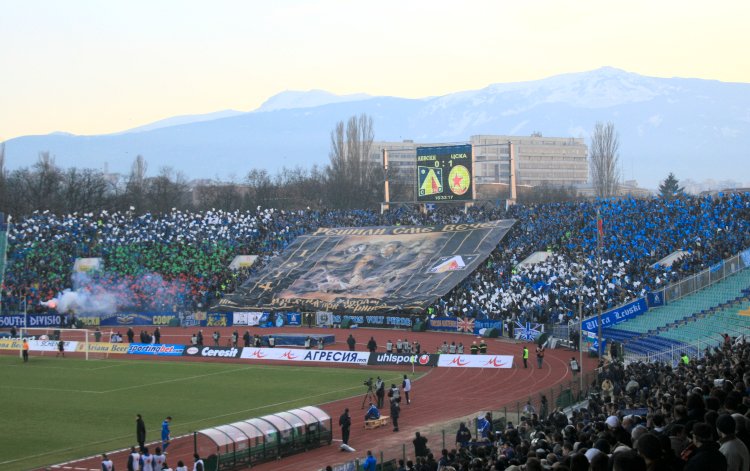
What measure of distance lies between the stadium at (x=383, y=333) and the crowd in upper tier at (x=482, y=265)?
197 millimetres

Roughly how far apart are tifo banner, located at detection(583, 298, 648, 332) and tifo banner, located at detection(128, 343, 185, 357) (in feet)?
80.7

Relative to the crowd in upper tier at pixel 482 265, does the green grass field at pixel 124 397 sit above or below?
below

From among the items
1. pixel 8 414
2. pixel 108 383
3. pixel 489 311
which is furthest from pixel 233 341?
pixel 8 414

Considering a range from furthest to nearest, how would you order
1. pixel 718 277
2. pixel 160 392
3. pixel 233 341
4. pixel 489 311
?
pixel 489 311, pixel 233 341, pixel 718 277, pixel 160 392

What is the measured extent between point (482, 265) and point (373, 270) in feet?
32.6

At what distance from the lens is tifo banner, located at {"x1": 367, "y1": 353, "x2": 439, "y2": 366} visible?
47.5 m

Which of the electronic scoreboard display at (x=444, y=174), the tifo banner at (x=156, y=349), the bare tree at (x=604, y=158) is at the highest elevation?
the bare tree at (x=604, y=158)

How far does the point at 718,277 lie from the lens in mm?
47844

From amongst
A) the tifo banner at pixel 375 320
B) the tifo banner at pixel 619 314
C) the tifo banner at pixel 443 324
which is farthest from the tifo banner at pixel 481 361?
the tifo banner at pixel 375 320

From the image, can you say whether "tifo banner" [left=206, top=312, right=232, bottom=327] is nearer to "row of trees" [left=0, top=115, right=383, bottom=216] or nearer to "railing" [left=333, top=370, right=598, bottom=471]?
"railing" [left=333, top=370, right=598, bottom=471]

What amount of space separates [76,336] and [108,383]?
24003mm

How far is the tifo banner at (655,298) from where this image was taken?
49656 millimetres

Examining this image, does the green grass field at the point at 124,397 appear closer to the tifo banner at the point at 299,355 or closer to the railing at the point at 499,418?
the tifo banner at the point at 299,355

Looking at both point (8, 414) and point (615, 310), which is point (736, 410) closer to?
point (8, 414)
